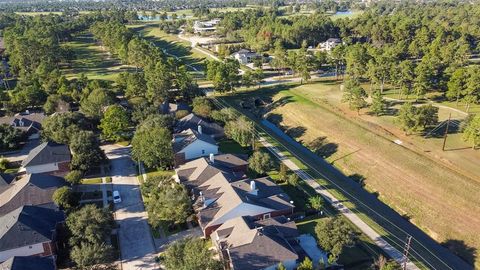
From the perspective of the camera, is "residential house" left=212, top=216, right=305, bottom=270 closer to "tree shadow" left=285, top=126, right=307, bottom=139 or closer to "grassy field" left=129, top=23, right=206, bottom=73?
"tree shadow" left=285, top=126, right=307, bottom=139

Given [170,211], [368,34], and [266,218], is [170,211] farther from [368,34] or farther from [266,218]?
[368,34]

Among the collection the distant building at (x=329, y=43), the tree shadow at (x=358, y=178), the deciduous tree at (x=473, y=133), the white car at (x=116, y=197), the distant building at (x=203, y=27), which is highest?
the distant building at (x=203, y=27)

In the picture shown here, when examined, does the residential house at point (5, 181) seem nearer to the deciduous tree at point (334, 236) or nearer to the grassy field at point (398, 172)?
the deciduous tree at point (334, 236)

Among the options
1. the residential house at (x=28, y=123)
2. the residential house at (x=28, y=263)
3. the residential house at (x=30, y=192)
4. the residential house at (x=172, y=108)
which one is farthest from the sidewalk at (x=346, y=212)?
the residential house at (x=28, y=123)

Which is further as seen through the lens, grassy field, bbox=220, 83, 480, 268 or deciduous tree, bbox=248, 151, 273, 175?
deciduous tree, bbox=248, 151, 273, 175

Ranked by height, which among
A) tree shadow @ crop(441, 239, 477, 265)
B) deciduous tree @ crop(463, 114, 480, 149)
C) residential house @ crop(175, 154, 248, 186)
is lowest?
tree shadow @ crop(441, 239, 477, 265)

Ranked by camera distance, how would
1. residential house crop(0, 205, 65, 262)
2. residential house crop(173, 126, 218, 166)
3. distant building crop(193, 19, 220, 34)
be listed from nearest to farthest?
residential house crop(0, 205, 65, 262) → residential house crop(173, 126, 218, 166) → distant building crop(193, 19, 220, 34)

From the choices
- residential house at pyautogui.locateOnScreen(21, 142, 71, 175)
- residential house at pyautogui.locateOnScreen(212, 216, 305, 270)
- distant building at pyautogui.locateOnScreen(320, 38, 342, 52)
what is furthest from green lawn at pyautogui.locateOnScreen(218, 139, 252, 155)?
distant building at pyautogui.locateOnScreen(320, 38, 342, 52)

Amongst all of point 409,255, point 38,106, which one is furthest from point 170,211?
point 38,106
